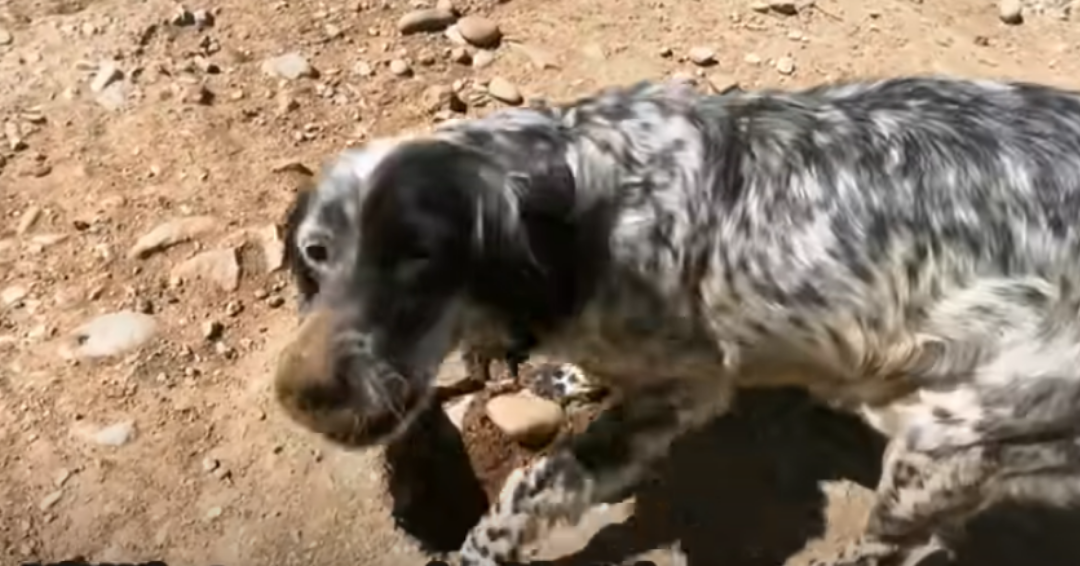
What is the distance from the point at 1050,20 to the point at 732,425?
93.9 inches

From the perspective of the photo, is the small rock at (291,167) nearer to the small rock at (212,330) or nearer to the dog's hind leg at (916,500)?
the small rock at (212,330)

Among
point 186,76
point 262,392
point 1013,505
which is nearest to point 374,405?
point 262,392

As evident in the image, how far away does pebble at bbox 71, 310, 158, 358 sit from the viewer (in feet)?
15.2

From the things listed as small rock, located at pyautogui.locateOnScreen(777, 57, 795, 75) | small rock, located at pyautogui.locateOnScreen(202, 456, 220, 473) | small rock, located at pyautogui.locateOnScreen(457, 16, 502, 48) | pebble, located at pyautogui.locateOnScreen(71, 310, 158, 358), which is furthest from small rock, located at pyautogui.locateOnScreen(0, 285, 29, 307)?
small rock, located at pyautogui.locateOnScreen(777, 57, 795, 75)

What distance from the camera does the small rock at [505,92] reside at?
545 cm

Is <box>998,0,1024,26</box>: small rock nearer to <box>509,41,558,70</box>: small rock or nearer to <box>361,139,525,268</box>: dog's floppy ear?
<box>509,41,558,70</box>: small rock

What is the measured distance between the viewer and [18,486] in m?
4.33

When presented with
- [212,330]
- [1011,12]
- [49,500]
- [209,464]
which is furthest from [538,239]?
[1011,12]

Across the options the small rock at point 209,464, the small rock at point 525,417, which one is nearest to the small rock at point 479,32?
the small rock at point 525,417

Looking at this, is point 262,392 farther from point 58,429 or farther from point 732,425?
point 732,425

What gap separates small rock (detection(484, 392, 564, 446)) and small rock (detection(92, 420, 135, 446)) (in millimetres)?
973

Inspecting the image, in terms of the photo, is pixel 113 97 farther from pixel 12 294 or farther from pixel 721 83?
pixel 721 83

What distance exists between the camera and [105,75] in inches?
209

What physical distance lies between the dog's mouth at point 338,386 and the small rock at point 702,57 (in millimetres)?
2360
